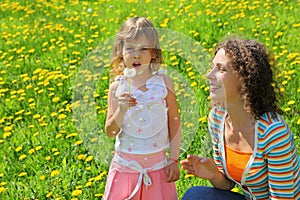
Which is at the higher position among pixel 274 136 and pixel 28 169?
pixel 274 136

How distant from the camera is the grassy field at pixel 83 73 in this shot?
272 centimetres

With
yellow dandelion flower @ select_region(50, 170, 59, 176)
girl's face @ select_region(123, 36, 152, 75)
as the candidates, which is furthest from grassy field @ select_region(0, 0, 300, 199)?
girl's face @ select_region(123, 36, 152, 75)

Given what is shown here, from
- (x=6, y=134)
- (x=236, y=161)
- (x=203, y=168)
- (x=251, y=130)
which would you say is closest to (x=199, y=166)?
(x=203, y=168)

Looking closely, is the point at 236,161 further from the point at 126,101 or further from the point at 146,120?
the point at 126,101

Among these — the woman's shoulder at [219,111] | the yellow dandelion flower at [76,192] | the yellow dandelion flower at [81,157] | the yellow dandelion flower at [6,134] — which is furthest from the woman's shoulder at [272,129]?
the yellow dandelion flower at [6,134]

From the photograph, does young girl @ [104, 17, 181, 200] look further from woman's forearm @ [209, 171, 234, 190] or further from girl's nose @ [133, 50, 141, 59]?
woman's forearm @ [209, 171, 234, 190]

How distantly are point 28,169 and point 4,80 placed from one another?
4.34 ft

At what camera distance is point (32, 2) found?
19.8ft

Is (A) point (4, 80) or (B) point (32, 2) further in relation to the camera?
(B) point (32, 2)

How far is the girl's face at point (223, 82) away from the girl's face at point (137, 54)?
0.83 feet

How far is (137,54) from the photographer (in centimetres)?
202

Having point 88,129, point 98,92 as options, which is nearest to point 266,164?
point 88,129

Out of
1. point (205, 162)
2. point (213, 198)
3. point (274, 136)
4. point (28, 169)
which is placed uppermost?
point (274, 136)

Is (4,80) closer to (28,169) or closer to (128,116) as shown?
(28,169)
